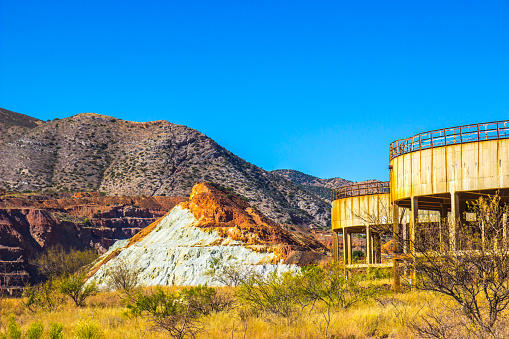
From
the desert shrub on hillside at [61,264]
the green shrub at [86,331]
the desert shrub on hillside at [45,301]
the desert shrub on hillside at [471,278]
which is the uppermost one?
the desert shrub on hillside at [471,278]

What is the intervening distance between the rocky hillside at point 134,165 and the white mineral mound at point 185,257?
43.8 meters

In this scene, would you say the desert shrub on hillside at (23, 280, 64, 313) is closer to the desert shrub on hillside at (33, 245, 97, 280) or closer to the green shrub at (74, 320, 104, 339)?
the green shrub at (74, 320, 104, 339)

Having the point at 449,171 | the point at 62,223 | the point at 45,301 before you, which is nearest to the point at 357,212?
the point at 449,171

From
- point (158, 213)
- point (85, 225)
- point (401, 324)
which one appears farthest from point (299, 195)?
point (401, 324)

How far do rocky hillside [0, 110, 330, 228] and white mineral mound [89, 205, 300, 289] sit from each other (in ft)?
144

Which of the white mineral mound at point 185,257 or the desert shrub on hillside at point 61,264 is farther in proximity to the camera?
the desert shrub on hillside at point 61,264

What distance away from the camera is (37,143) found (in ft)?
406

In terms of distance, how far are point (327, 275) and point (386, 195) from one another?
1359 cm

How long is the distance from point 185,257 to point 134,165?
232 ft

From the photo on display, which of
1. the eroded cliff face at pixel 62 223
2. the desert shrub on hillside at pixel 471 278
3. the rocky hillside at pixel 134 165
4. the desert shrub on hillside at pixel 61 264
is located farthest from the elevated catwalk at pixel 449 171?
the rocky hillside at pixel 134 165

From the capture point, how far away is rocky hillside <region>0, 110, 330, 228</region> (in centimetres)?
10725

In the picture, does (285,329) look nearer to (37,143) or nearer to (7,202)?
(7,202)

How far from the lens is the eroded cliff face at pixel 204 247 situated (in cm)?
4722

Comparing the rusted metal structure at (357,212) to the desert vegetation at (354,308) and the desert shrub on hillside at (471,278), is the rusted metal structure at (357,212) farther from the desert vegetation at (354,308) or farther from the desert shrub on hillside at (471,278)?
the desert shrub on hillside at (471,278)
